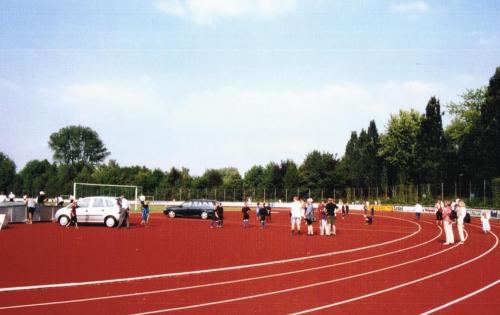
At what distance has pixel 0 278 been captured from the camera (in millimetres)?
11164

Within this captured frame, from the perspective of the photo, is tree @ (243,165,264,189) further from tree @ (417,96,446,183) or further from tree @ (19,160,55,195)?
tree @ (19,160,55,195)

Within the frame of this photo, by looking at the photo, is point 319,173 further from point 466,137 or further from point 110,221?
point 110,221

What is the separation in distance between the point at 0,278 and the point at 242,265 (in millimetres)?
6224

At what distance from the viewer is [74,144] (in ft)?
425

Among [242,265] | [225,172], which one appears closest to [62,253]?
[242,265]

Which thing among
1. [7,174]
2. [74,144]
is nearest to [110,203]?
[7,174]

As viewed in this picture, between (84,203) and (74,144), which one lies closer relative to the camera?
(84,203)

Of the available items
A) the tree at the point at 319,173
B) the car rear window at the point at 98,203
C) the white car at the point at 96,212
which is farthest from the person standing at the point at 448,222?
the tree at the point at 319,173

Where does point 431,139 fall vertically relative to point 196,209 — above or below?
above

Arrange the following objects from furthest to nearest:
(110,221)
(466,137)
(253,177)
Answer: (253,177) → (466,137) → (110,221)

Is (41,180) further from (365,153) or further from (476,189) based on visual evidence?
(476,189)

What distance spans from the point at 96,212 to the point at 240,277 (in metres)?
17.1

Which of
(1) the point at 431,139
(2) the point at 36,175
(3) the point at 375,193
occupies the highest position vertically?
(1) the point at 431,139

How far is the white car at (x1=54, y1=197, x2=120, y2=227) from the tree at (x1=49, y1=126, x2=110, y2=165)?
106 metres
